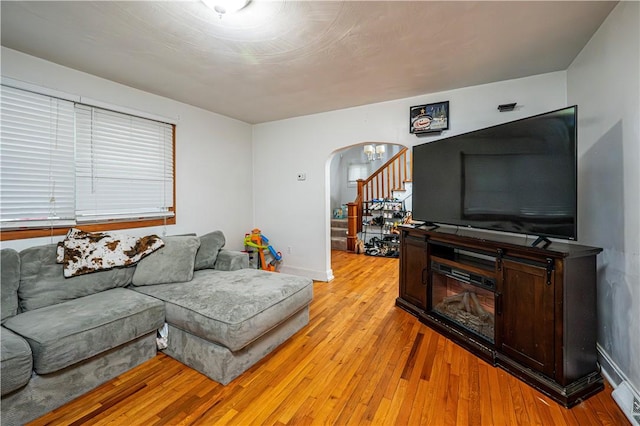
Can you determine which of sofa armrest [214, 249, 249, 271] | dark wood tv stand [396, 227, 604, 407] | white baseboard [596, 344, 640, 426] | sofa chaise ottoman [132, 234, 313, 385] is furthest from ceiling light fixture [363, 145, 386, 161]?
white baseboard [596, 344, 640, 426]

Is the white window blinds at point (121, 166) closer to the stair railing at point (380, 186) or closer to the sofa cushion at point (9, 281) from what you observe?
the sofa cushion at point (9, 281)

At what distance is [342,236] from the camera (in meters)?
6.58

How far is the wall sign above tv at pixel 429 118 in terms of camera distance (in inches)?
118

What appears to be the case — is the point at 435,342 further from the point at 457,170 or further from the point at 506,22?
the point at 506,22

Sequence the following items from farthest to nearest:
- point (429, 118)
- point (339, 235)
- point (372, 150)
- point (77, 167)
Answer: point (372, 150)
point (339, 235)
point (429, 118)
point (77, 167)

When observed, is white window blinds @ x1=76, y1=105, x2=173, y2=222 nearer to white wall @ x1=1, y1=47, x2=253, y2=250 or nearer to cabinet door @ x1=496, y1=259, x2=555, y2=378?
white wall @ x1=1, y1=47, x2=253, y2=250

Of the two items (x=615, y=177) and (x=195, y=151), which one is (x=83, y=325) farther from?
(x=615, y=177)

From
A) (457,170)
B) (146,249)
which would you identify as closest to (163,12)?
(146,249)

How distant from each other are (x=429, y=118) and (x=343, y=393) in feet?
9.39

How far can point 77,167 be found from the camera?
100.0 inches

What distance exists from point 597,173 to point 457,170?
37.1 inches

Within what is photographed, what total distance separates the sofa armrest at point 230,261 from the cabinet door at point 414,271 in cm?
179

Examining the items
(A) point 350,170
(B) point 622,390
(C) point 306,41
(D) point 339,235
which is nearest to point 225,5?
(C) point 306,41

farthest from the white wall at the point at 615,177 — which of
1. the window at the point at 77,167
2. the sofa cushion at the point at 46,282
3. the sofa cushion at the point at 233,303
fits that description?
the window at the point at 77,167
